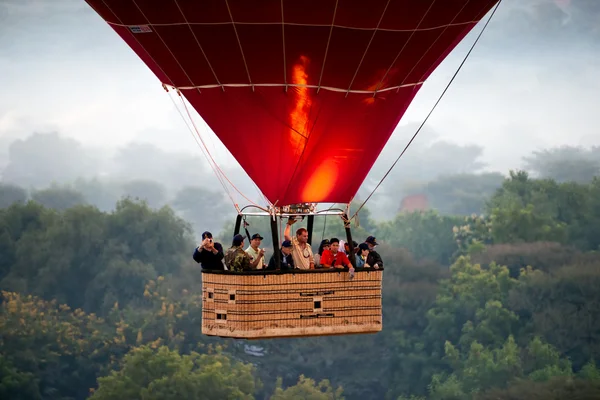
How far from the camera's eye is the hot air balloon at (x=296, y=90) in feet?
51.0

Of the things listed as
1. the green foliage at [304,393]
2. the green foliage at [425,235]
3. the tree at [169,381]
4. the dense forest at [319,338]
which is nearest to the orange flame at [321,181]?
the dense forest at [319,338]

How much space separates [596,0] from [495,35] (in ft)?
26.3

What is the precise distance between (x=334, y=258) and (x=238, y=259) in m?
0.99

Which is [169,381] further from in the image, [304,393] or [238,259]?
[238,259]

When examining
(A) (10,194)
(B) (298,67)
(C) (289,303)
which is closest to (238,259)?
(C) (289,303)

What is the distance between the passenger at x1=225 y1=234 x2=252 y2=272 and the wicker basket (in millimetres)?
91

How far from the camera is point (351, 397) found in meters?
63.3

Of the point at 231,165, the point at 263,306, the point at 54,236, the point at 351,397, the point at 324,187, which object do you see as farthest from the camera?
the point at 231,165

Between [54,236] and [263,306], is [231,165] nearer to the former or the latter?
[54,236]

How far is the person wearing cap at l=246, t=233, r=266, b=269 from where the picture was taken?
15.7 m

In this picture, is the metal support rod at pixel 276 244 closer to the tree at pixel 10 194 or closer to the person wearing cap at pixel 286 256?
the person wearing cap at pixel 286 256

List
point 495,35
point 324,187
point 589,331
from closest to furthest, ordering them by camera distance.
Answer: point 324,187 → point 589,331 → point 495,35

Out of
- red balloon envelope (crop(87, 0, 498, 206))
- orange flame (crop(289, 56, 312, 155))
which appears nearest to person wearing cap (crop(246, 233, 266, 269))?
red balloon envelope (crop(87, 0, 498, 206))

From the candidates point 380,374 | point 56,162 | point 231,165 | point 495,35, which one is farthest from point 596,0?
point 380,374
